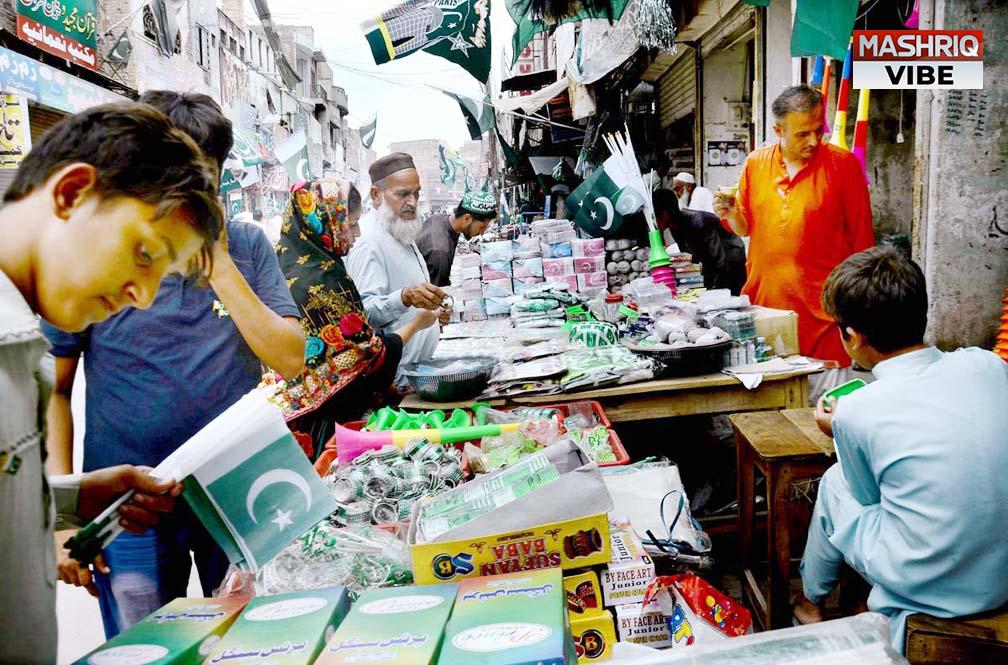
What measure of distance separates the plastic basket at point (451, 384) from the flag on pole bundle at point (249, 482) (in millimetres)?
1710

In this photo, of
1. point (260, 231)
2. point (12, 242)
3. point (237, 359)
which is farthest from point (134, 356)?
point (12, 242)

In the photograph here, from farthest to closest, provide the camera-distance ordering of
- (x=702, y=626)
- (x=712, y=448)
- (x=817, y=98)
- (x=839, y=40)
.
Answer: (x=712, y=448) < (x=817, y=98) < (x=839, y=40) < (x=702, y=626)

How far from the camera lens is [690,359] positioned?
3.12m

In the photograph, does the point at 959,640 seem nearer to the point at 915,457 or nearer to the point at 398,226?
the point at 915,457

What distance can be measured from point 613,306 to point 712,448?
4.58ft

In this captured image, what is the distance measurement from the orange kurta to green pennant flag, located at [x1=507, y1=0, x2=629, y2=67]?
4.78 feet

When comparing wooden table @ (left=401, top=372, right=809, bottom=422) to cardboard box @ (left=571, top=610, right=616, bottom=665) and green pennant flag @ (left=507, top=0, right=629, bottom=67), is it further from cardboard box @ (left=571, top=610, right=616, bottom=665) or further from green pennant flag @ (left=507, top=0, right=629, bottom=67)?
green pennant flag @ (left=507, top=0, right=629, bottom=67)

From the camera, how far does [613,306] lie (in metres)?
4.88

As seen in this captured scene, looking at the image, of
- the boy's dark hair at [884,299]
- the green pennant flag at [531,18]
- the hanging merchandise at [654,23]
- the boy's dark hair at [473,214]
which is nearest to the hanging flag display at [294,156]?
the green pennant flag at [531,18]

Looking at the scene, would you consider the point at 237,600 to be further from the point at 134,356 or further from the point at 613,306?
the point at 613,306

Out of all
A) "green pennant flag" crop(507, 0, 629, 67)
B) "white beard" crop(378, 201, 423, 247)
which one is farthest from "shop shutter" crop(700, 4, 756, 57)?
"white beard" crop(378, 201, 423, 247)

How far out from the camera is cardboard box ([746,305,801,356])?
343 centimetres

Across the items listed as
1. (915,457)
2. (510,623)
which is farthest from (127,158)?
(915,457)

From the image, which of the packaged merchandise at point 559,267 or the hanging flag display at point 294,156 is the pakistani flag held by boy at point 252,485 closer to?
the packaged merchandise at point 559,267
